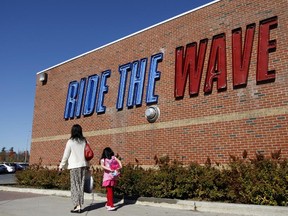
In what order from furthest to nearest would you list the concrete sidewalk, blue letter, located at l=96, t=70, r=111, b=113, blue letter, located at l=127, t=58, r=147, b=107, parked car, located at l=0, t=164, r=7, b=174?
parked car, located at l=0, t=164, r=7, b=174, blue letter, located at l=96, t=70, r=111, b=113, blue letter, located at l=127, t=58, r=147, b=107, the concrete sidewalk

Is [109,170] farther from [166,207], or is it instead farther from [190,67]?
[190,67]

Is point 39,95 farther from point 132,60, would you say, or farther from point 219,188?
point 219,188

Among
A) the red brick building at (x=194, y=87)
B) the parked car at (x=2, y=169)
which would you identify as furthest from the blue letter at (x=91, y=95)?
the parked car at (x=2, y=169)

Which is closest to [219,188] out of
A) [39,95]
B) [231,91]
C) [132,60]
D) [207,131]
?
[207,131]

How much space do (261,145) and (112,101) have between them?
726 cm

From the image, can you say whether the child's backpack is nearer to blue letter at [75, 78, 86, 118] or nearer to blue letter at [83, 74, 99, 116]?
blue letter at [83, 74, 99, 116]

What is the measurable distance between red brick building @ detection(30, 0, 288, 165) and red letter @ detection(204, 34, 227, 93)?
3 cm

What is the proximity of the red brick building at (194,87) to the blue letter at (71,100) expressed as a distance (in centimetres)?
5

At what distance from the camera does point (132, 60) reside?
14.8 meters

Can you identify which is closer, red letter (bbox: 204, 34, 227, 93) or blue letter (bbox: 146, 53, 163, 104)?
red letter (bbox: 204, 34, 227, 93)

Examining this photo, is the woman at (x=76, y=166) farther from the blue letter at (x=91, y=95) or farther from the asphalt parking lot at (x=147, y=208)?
the blue letter at (x=91, y=95)

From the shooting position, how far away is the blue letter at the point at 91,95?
53.2 feet

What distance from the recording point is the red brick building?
10094 mm

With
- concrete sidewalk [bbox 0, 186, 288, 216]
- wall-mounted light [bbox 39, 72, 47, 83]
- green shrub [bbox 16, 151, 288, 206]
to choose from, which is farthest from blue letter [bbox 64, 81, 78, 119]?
concrete sidewalk [bbox 0, 186, 288, 216]
